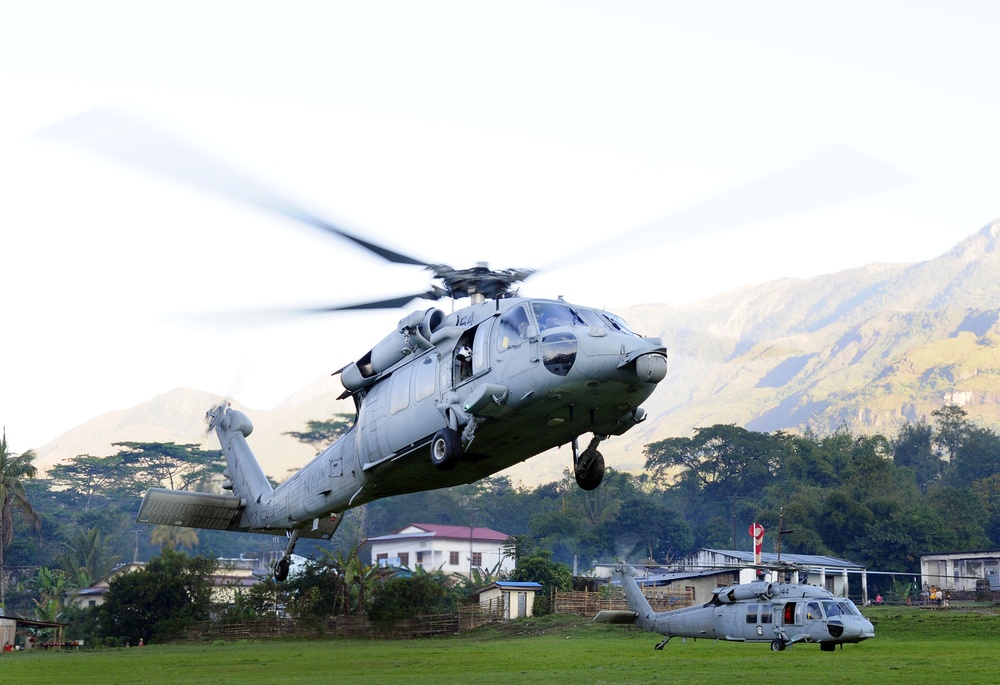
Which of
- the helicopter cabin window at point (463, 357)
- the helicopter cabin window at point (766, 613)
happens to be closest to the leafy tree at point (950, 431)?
the helicopter cabin window at point (766, 613)

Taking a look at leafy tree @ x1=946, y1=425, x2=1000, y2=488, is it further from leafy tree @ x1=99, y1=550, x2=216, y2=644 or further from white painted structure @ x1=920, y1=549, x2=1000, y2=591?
leafy tree @ x1=99, y1=550, x2=216, y2=644

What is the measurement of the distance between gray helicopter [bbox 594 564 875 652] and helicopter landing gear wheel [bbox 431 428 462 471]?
60.9 ft

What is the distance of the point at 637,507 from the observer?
127m

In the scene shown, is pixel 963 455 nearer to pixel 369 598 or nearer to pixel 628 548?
pixel 628 548

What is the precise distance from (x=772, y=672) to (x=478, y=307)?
52.3 feet

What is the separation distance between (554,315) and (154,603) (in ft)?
163

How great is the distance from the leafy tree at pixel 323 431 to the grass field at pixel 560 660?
9391 centimetres

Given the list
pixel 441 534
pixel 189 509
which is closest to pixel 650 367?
pixel 189 509

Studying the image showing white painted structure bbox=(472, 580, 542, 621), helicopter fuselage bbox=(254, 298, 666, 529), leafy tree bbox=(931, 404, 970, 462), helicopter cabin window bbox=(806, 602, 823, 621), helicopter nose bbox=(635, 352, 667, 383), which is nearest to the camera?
helicopter nose bbox=(635, 352, 667, 383)

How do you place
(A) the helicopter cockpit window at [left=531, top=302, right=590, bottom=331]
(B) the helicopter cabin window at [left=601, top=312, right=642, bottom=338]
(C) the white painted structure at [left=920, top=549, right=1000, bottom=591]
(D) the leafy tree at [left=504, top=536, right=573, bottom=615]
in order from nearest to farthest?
(A) the helicopter cockpit window at [left=531, top=302, right=590, bottom=331] < (B) the helicopter cabin window at [left=601, top=312, right=642, bottom=338] < (D) the leafy tree at [left=504, top=536, right=573, bottom=615] < (C) the white painted structure at [left=920, top=549, right=1000, bottom=591]

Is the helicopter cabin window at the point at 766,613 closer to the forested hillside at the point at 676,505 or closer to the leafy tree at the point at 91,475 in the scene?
the forested hillside at the point at 676,505

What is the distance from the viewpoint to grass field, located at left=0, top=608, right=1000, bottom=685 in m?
30.5

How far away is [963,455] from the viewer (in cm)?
14725

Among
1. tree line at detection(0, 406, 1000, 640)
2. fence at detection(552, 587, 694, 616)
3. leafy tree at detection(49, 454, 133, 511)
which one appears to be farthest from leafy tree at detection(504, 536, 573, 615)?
leafy tree at detection(49, 454, 133, 511)
